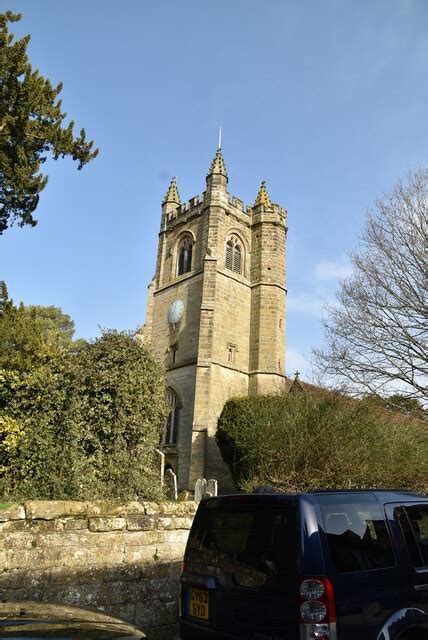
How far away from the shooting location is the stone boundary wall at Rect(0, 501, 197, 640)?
488 cm

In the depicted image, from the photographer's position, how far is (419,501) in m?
4.08

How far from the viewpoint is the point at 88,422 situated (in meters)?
7.31

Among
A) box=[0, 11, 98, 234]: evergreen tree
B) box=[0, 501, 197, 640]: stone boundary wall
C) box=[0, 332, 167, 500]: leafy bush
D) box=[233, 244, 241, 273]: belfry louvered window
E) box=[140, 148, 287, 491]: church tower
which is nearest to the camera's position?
box=[0, 501, 197, 640]: stone boundary wall

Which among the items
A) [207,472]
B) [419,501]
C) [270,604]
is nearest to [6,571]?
[270,604]

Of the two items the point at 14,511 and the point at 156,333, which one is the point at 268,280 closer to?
the point at 156,333

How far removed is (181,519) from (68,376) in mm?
2754

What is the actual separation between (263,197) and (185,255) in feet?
23.4

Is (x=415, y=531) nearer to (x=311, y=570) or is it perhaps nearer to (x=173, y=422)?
(x=311, y=570)

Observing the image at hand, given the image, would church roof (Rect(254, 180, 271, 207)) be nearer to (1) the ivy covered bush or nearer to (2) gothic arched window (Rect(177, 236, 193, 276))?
(2) gothic arched window (Rect(177, 236, 193, 276))

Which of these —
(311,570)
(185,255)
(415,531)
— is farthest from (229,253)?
(311,570)

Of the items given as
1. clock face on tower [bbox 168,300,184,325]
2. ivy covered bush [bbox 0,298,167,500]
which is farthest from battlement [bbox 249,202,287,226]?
ivy covered bush [bbox 0,298,167,500]

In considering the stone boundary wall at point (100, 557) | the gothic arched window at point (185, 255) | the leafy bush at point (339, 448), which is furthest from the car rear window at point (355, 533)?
the gothic arched window at point (185, 255)

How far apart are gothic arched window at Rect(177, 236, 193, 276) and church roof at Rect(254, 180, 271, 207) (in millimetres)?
5641

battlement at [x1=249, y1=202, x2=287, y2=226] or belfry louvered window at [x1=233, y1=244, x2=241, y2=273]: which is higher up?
battlement at [x1=249, y1=202, x2=287, y2=226]
